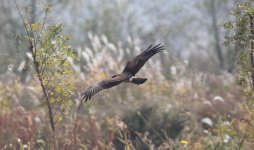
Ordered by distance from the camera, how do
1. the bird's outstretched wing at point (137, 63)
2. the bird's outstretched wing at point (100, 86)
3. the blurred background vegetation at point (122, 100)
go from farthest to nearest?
the blurred background vegetation at point (122, 100) → the bird's outstretched wing at point (137, 63) → the bird's outstretched wing at point (100, 86)

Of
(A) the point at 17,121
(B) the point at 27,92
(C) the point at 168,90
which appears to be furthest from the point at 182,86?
(A) the point at 17,121

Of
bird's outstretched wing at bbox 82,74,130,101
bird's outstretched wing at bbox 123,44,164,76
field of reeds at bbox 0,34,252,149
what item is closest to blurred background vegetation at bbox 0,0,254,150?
field of reeds at bbox 0,34,252,149

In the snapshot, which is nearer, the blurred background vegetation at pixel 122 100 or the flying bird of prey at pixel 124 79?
the flying bird of prey at pixel 124 79

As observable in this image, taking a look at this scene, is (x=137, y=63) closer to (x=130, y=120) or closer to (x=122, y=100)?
(x=130, y=120)

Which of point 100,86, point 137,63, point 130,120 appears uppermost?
point 137,63

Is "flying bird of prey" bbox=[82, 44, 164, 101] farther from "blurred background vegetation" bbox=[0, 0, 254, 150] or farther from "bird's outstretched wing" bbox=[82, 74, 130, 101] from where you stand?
"blurred background vegetation" bbox=[0, 0, 254, 150]

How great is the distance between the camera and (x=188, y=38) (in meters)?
48.8

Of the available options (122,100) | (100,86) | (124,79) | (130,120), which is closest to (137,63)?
(124,79)

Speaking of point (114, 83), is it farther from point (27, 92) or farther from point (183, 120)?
point (27, 92)

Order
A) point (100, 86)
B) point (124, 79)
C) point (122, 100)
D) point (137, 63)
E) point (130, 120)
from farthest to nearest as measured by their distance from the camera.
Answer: point (122, 100)
point (130, 120)
point (137, 63)
point (124, 79)
point (100, 86)

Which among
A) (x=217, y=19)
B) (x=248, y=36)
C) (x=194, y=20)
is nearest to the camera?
(x=248, y=36)

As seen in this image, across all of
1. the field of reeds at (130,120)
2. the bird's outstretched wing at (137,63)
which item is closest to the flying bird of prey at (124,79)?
the bird's outstretched wing at (137,63)

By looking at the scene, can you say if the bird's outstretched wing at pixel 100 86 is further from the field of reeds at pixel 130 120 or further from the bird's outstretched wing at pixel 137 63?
the field of reeds at pixel 130 120

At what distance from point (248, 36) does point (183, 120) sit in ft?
12.6
